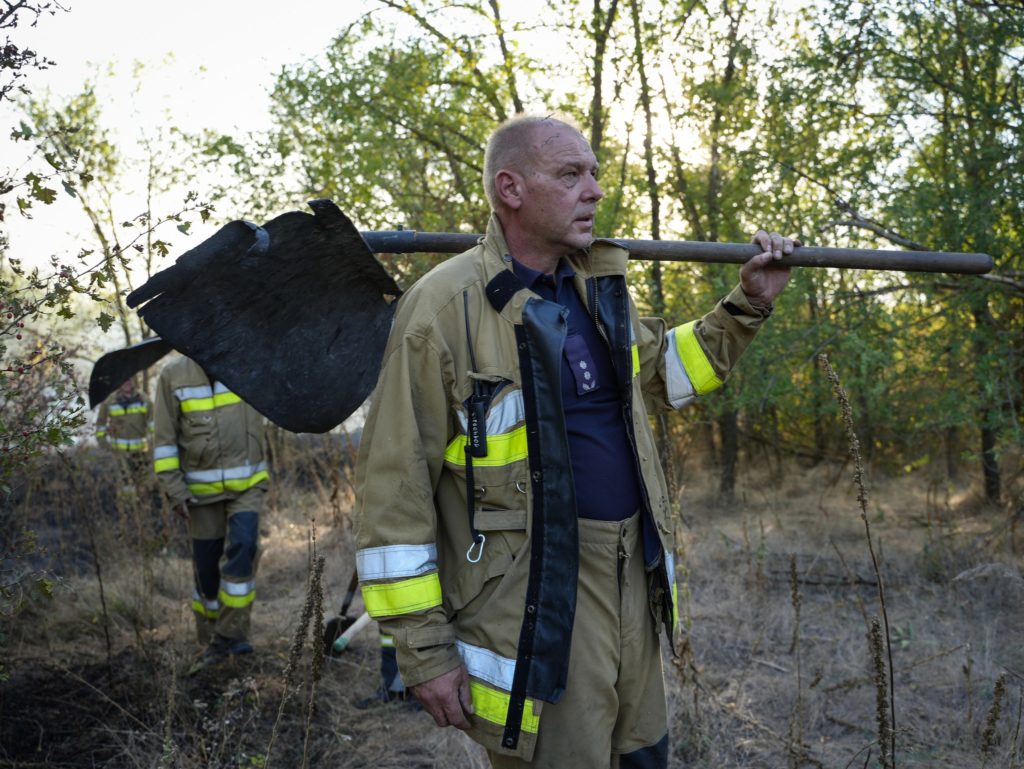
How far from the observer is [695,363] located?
111 inches

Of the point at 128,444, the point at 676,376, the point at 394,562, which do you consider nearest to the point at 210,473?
the point at 128,444

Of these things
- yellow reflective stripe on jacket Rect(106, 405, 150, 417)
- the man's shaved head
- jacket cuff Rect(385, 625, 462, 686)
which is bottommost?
jacket cuff Rect(385, 625, 462, 686)

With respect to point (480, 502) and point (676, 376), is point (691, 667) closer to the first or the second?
point (676, 376)

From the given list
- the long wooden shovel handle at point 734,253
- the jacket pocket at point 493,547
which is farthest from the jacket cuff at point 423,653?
the long wooden shovel handle at point 734,253

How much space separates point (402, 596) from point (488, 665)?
11.1 inches

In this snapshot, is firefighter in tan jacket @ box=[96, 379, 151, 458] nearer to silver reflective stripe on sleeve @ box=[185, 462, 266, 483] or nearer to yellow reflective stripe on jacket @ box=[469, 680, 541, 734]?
silver reflective stripe on sleeve @ box=[185, 462, 266, 483]

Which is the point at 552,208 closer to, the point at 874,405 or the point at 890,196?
the point at 890,196

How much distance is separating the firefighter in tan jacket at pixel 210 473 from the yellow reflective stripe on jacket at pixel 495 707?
3933 millimetres

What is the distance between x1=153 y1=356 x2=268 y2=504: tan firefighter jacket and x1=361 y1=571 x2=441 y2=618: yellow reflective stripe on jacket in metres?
4.00

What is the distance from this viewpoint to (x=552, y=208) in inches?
97.3

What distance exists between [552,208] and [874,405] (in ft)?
20.8

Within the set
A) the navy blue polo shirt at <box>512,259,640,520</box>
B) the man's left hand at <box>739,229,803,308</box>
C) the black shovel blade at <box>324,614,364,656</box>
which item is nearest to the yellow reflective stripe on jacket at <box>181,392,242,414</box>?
the black shovel blade at <box>324,614,364,656</box>

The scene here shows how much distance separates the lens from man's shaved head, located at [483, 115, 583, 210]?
252cm

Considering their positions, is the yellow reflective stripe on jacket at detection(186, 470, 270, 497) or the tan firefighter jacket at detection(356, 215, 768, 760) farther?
the yellow reflective stripe on jacket at detection(186, 470, 270, 497)
